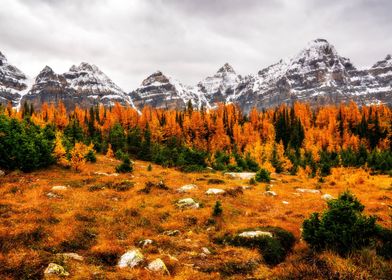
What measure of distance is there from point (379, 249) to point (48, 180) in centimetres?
2485

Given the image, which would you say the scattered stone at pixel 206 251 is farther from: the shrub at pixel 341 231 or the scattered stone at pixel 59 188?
the scattered stone at pixel 59 188

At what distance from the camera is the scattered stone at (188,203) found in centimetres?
2242

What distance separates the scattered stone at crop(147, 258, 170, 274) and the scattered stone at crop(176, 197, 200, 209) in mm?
10266

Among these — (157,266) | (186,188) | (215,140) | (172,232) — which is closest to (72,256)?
(157,266)

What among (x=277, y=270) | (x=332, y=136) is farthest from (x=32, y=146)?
(x=332, y=136)

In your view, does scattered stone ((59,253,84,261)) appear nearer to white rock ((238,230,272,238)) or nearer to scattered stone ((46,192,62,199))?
white rock ((238,230,272,238))

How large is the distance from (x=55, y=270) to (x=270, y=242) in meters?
8.66

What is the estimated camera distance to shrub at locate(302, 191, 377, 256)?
40.6 ft

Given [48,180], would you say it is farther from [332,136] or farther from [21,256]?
[332,136]

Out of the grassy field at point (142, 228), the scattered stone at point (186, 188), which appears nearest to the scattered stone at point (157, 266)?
the grassy field at point (142, 228)

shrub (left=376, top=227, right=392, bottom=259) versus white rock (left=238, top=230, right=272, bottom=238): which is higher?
A: shrub (left=376, top=227, right=392, bottom=259)

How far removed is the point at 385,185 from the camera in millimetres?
37844

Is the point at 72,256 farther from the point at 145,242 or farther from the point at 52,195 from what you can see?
the point at 52,195

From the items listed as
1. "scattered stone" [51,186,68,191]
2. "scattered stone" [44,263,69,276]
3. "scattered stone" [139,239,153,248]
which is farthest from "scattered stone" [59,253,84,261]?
"scattered stone" [51,186,68,191]
